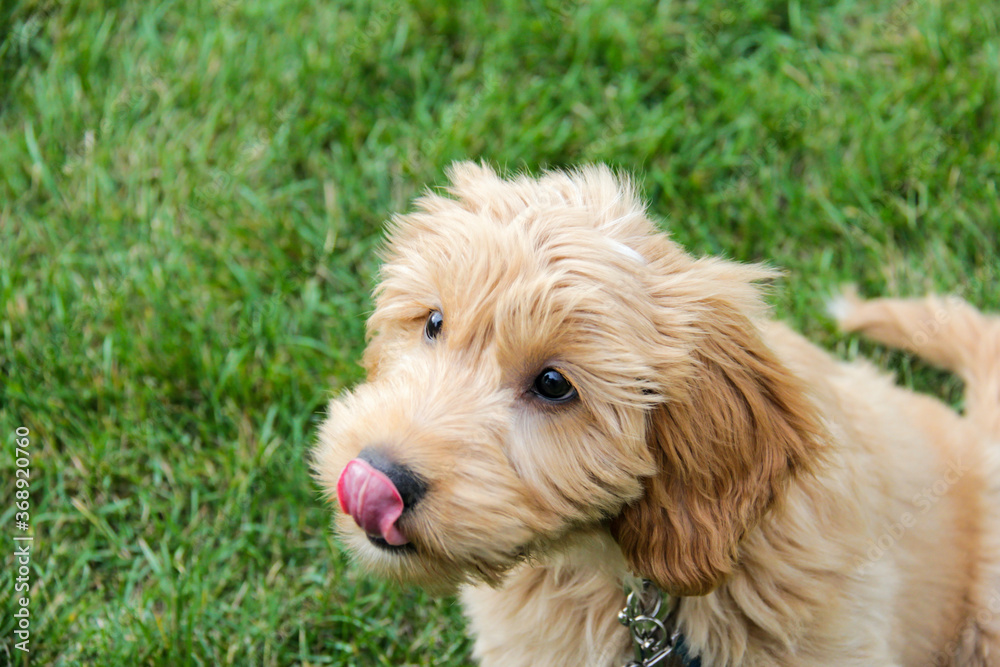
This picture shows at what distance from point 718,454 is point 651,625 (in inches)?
23.1

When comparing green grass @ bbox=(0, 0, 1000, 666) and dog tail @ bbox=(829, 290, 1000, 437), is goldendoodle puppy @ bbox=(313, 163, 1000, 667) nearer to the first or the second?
dog tail @ bbox=(829, 290, 1000, 437)

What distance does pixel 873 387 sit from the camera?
2.99 meters

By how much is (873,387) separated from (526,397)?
4.87 ft

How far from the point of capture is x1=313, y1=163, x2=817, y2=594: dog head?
198cm

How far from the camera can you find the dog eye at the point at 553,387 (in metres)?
2.09

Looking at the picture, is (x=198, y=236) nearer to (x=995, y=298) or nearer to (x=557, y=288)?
(x=557, y=288)

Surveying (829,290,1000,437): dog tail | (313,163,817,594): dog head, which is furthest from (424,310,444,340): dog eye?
(829,290,1000,437): dog tail

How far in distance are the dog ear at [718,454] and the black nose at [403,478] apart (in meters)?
0.60

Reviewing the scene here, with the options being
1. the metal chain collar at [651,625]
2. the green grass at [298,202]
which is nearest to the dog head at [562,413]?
the metal chain collar at [651,625]

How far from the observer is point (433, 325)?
229 centimetres

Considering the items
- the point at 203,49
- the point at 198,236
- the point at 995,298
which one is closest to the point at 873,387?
the point at 995,298

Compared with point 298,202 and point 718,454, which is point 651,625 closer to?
point 718,454

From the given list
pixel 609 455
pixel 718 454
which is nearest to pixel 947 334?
pixel 718 454

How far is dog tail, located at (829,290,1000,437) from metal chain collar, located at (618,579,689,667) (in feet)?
4.57
